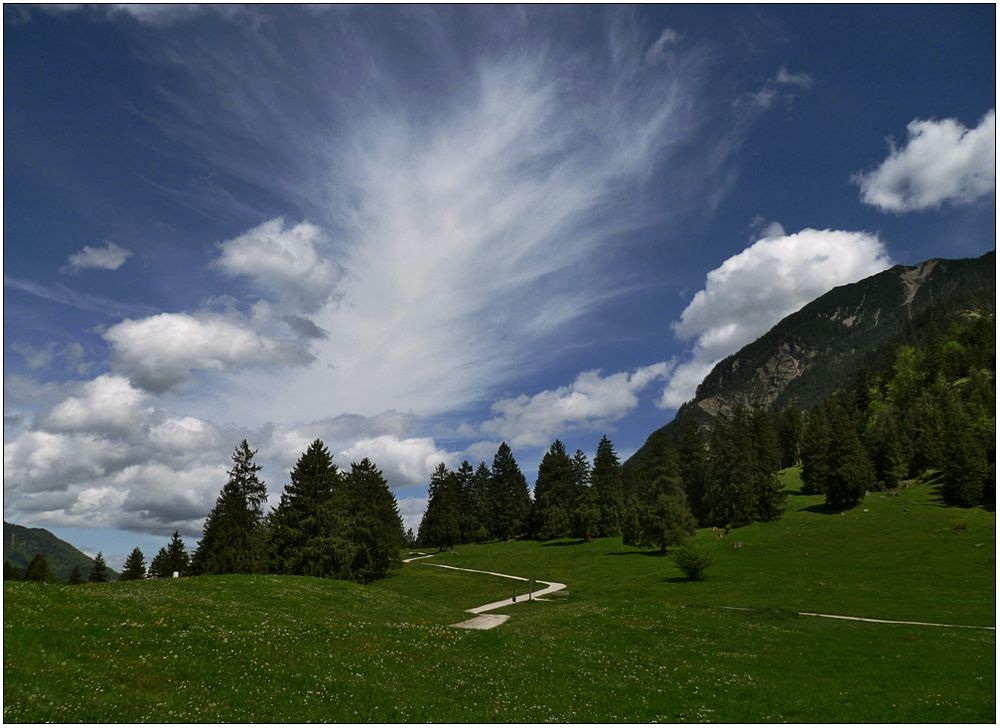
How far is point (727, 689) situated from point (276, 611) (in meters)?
24.5

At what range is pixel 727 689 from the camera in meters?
22.9

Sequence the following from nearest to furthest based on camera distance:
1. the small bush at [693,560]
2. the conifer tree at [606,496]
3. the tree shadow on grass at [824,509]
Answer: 1. the small bush at [693,560]
2. the tree shadow on grass at [824,509]
3. the conifer tree at [606,496]

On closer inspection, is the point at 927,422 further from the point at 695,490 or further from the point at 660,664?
the point at 660,664

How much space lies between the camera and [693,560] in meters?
68.1

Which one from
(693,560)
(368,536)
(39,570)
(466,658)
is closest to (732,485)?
(693,560)

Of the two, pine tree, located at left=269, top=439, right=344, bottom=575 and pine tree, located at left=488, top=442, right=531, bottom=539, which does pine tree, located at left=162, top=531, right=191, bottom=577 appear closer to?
pine tree, located at left=269, top=439, right=344, bottom=575

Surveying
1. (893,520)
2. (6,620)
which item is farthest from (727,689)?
(893,520)

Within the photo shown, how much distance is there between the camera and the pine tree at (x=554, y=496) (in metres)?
132

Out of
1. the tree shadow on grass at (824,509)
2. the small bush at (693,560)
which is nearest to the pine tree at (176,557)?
the small bush at (693,560)

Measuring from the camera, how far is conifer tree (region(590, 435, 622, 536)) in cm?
12350

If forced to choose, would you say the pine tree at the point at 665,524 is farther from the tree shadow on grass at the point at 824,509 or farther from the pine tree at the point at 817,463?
the pine tree at the point at 817,463

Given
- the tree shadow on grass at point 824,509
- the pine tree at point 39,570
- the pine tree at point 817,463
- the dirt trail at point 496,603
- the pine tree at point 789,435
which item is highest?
the pine tree at point 789,435

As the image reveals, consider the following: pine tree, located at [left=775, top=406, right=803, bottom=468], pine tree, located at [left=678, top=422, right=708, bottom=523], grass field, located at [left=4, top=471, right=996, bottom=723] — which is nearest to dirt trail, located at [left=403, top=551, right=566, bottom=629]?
grass field, located at [left=4, top=471, right=996, bottom=723]

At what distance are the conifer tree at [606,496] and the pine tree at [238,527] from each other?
224ft
